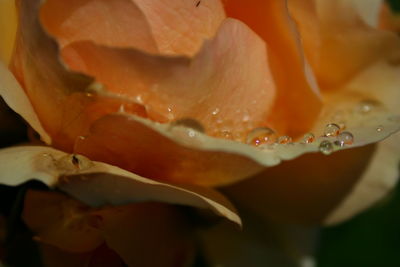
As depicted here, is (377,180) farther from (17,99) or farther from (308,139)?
(17,99)

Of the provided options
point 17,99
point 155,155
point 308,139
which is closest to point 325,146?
point 308,139

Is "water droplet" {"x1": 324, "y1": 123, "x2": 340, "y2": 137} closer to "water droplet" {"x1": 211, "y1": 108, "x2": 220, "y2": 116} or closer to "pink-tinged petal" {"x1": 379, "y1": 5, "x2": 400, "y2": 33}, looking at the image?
"water droplet" {"x1": 211, "y1": 108, "x2": 220, "y2": 116}

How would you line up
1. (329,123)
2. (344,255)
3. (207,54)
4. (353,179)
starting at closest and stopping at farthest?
1. (207,54)
2. (329,123)
3. (353,179)
4. (344,255)

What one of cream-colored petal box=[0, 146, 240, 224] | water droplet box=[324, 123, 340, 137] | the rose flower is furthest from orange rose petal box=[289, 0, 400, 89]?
cream-colored petal box=[0, 146, 240, 224]

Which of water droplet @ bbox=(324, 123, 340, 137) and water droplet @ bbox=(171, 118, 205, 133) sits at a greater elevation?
water droplet @ bbox=(171, 118, 205, 133)

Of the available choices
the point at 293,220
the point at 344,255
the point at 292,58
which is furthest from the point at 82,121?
the point at 344,255

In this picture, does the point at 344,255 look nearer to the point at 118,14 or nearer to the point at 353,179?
the point at 353,179
